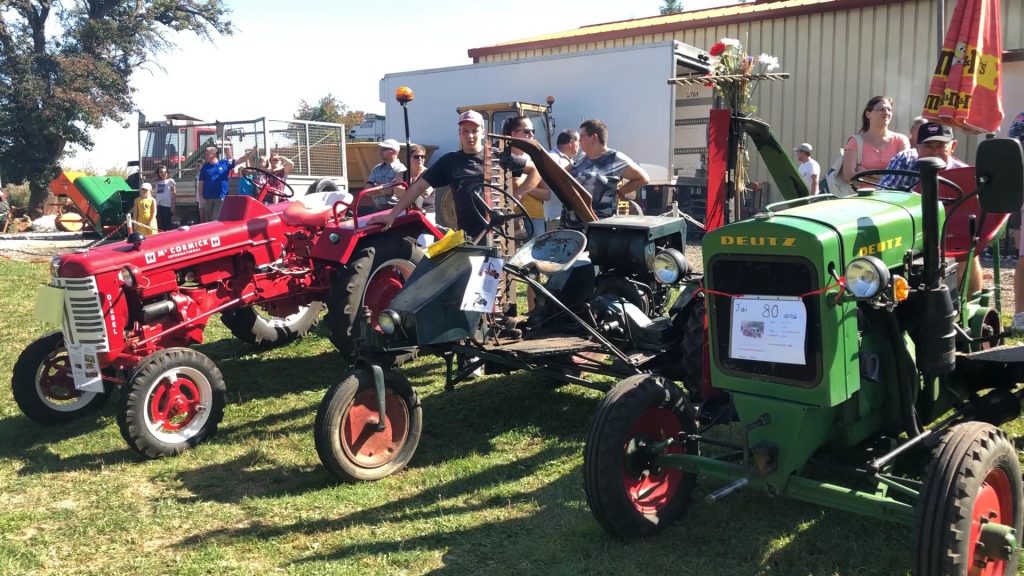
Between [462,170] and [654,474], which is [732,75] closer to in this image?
[462,170]

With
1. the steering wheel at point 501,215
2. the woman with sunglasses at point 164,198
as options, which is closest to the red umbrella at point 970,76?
the steering wheel at point 501,215

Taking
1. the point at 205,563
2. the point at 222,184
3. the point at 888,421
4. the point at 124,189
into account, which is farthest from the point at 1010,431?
the point at 124,189

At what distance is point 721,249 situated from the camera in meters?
2.77

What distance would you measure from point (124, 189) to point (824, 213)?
1855cm

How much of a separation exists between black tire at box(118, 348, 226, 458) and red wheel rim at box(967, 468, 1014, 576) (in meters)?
3.49

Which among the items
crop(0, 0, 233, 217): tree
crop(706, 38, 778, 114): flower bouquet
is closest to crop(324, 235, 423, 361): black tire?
crop(706, 38, 778, 114): flower bouquet

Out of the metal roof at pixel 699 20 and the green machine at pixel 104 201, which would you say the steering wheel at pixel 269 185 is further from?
the green machine at pixel 104 201

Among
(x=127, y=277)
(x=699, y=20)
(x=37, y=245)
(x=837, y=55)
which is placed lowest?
(x=37, y=245)

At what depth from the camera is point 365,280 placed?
5262 mm

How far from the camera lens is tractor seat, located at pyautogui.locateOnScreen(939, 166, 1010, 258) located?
3316 mm

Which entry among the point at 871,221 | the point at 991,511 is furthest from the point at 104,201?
the point at 991,511

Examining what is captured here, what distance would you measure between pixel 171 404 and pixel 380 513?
1477 mm

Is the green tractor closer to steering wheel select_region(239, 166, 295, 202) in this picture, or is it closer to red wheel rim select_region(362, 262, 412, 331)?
red wheel rim select_region(362, 262, 412, 331)

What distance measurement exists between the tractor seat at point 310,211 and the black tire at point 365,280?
0.36 m
